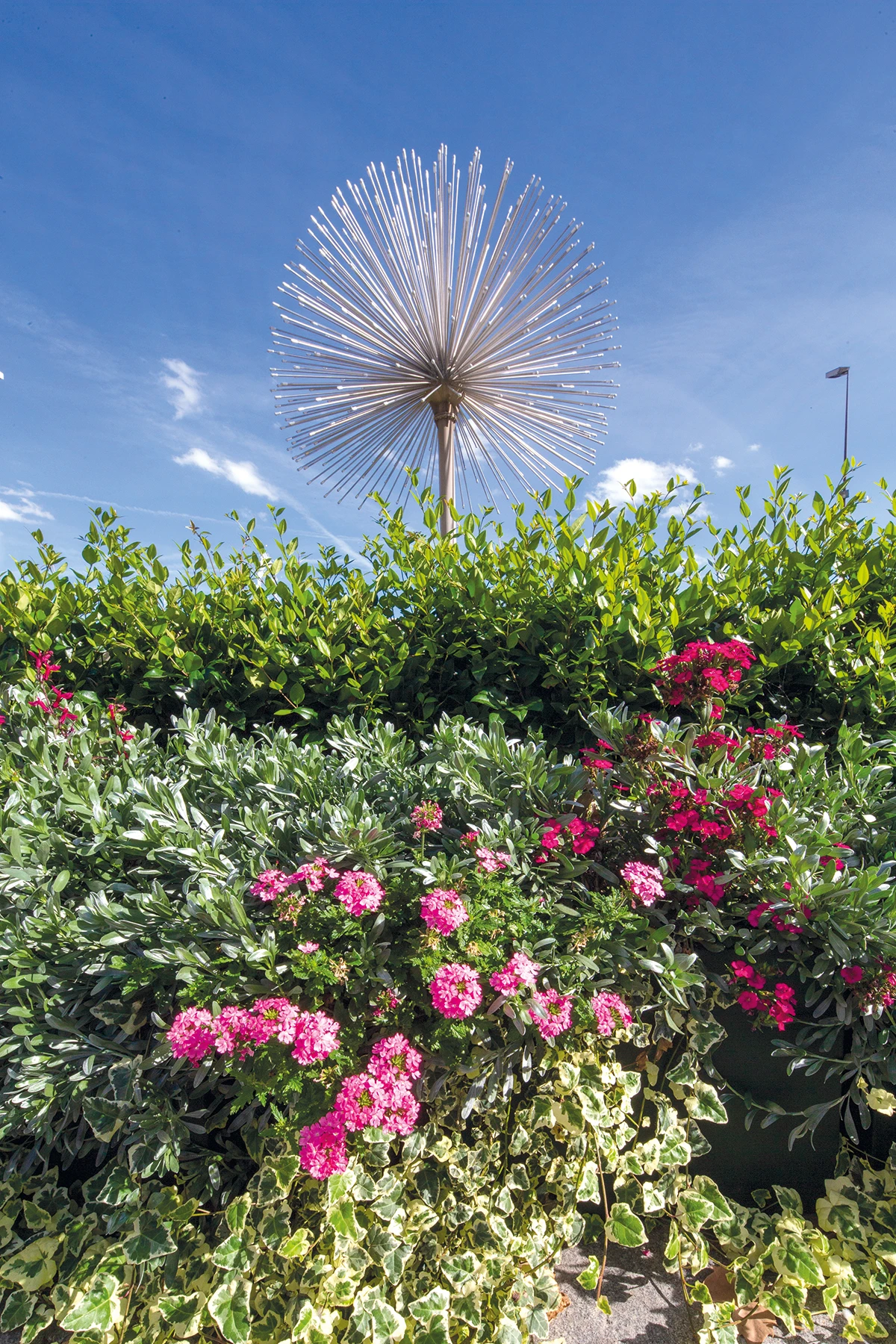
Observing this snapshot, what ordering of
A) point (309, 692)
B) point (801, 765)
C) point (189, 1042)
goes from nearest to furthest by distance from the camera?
point (189, 1042) < point (801, 765) < point (309, 692)

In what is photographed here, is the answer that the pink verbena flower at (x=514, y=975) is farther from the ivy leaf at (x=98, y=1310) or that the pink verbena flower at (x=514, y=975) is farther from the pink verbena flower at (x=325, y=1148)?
the ivy leaf at (x=98, y=1310)

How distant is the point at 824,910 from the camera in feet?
6.40

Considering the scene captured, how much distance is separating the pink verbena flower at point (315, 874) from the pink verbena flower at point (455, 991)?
1.21ft

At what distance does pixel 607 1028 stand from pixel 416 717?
174 centimetres

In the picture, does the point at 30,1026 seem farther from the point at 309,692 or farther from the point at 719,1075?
the point at 719,1075

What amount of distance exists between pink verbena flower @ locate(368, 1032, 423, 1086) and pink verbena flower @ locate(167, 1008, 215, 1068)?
38cm

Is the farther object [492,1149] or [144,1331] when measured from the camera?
[492,1149]

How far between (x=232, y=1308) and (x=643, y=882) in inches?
54.6

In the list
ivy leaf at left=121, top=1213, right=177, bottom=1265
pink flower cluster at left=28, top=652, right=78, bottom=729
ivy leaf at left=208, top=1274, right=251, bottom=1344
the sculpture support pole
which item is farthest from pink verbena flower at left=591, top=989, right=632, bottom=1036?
the sculpture support pole

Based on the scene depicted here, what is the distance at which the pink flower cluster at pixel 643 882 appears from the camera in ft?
6.28

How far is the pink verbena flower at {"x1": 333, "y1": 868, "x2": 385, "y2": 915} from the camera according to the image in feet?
5.85

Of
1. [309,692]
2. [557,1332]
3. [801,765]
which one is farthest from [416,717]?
[557,1332]

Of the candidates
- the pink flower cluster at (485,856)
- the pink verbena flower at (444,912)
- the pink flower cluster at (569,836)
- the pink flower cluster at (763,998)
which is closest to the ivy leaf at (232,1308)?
the pink verbena flower at (444,912)

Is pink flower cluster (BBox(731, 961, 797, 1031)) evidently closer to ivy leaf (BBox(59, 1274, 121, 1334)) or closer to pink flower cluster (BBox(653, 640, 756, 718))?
pink flower cluster (BBox(653, 640, 756, 718))
